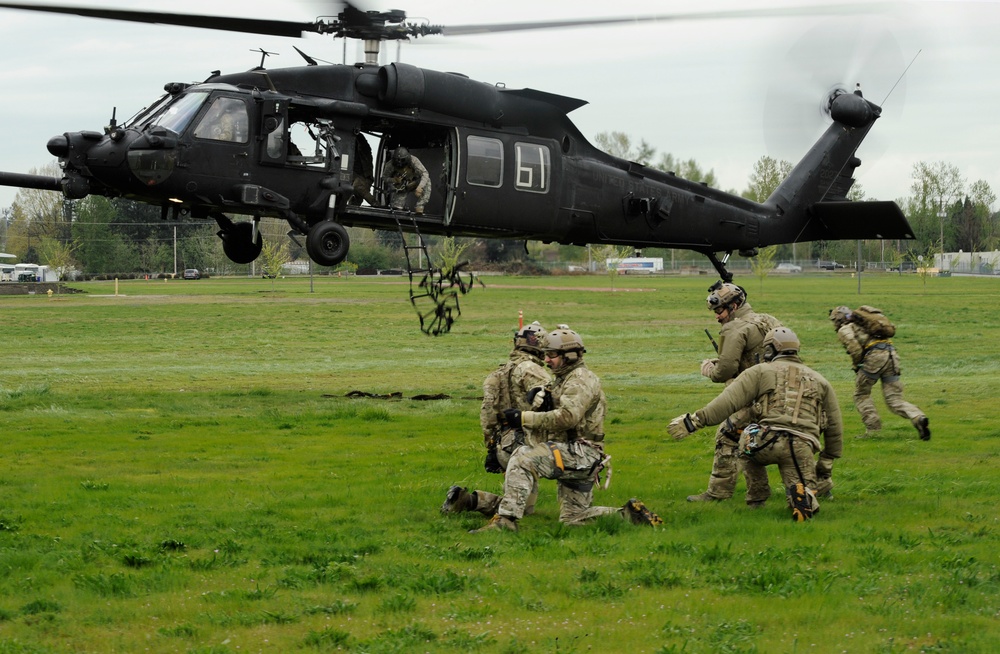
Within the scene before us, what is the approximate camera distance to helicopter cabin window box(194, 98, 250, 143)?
1598 cm

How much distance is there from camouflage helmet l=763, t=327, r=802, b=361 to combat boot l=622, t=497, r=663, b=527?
73.3 inches

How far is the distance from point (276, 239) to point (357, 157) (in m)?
82.8

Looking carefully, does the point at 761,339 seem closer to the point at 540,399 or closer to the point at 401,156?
the point at 540,399

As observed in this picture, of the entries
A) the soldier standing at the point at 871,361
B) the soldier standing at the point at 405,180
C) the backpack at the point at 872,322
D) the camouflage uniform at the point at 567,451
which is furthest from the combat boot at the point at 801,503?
the soldier standing at the point at 405,180

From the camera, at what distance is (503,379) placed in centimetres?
1131

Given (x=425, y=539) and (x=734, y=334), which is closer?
(x=425, y=539)

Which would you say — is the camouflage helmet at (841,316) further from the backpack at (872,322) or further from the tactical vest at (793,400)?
the tactical vest at (793,400)

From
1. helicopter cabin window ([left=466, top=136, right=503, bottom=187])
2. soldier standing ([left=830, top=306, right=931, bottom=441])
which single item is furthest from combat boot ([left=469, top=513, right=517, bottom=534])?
helicopter cabin window ([left=466, top=136, right=503, bottom=187])

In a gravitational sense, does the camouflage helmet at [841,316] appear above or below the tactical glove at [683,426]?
above

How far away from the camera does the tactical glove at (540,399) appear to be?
997cm

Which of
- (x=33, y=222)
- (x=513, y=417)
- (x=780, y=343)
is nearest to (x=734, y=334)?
(x=780, y=343)

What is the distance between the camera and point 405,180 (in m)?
17.6

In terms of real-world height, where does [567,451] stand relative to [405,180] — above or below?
below

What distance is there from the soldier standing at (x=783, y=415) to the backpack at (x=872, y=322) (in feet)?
16.4
